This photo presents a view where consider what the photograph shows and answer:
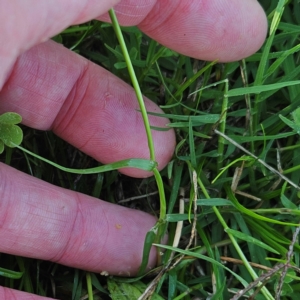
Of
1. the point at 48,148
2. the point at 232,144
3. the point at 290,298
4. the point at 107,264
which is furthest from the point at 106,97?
the point at 290,298

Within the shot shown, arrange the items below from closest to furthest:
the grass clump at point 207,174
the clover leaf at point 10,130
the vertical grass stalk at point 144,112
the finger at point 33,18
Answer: the finger at point 33,18
the vertical grass stalk at point 144,112
the clover leaf at point 10,130
the grass clump at point 207,174

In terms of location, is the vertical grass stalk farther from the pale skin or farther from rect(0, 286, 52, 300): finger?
rect(0, 286, 52, 300): finger

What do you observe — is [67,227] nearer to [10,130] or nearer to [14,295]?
[14,295]

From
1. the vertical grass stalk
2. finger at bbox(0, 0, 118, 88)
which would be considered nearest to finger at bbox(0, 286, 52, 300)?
the vertical grass stalk

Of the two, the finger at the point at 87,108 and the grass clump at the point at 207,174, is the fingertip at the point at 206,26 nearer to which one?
the grass clump at the point at 207,174

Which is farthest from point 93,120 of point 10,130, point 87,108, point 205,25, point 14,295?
point 14,295

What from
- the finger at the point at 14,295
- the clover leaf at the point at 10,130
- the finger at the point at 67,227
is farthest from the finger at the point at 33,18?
the finger at the point at 14,295

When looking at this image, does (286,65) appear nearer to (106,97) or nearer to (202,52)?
(202,52)
